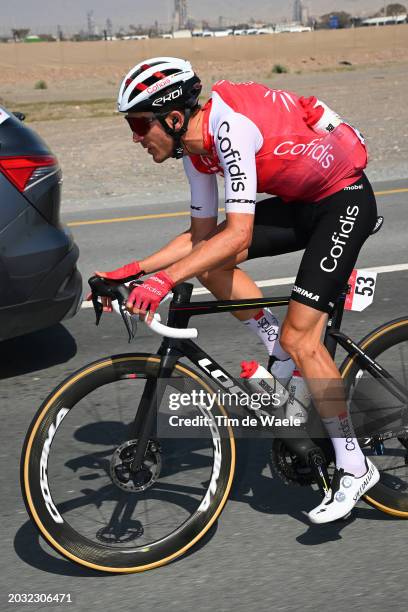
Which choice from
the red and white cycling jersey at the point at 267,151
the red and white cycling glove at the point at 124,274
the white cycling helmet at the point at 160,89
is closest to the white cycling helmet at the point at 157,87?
the white cycling helmet at the point at 160,89

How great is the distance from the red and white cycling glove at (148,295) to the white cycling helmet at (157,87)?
0.64 meters

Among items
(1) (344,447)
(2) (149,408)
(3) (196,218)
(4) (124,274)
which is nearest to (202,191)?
(3) (196,218)

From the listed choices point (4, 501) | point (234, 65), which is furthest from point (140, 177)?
point (234, 65)

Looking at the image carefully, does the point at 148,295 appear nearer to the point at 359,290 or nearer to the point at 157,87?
the point at 157,87

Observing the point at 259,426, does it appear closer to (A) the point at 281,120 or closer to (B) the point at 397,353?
(B) the point at 397,353

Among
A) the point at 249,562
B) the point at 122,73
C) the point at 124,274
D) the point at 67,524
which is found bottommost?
the point at 122,73

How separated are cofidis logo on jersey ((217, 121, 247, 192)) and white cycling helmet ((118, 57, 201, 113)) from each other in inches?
7.4

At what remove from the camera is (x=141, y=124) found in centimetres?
369

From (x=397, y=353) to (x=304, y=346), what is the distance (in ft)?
1.77

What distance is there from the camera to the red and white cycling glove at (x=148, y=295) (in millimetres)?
3496

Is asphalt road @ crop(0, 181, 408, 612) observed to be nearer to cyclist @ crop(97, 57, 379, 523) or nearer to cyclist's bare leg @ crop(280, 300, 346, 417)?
cyclist @ crop(97, 57, 379, 523)

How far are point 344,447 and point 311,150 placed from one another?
3.79 feet

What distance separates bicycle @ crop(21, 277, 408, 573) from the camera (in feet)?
11.9

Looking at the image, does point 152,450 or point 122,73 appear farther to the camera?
point 122,73
